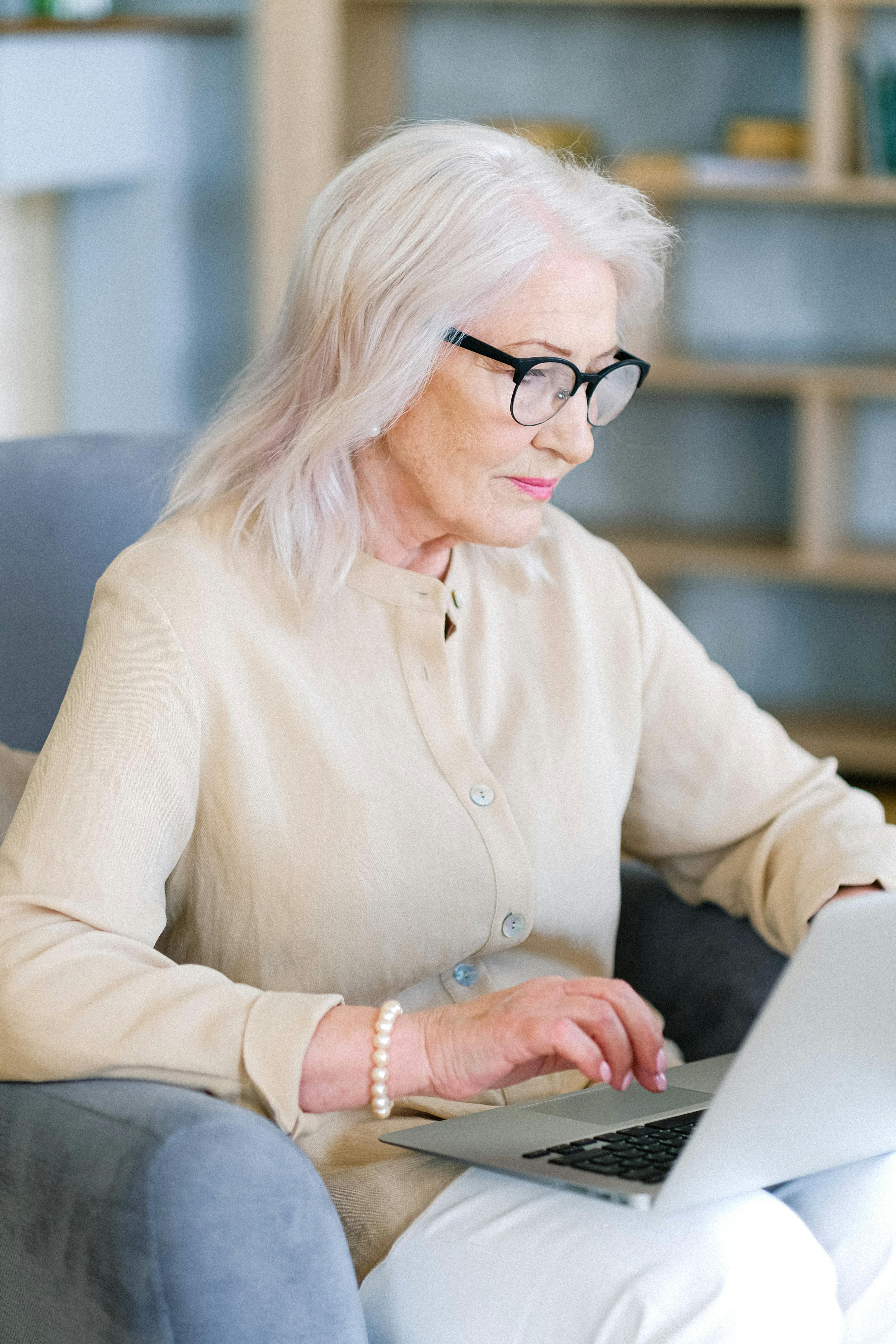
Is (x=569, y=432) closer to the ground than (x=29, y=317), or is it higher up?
higher up

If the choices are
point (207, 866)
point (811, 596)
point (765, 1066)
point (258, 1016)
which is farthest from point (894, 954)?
point (811, 596)

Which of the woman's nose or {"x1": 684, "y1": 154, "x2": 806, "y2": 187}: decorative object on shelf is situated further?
{"x1": 684, "y1": 154, "x2": 806, "y2": 187}: decorative object on shelf

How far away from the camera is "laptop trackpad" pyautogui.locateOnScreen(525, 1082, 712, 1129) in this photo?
1.17m

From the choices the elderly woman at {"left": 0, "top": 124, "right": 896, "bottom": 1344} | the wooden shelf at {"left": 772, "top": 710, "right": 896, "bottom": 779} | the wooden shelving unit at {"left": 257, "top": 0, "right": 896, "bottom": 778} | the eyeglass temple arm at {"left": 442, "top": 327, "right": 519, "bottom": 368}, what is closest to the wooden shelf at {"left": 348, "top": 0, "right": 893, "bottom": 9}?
the wooden shelving unit at {"left": 257, "top": 0, "right": 896, "bottom": 778}

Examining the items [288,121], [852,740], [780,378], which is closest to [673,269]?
[780,378]

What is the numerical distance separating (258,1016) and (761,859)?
0.57 meters

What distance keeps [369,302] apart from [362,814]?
0.39 m

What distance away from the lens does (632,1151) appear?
1.09 meters

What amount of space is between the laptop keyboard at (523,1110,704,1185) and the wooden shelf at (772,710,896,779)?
2.51m

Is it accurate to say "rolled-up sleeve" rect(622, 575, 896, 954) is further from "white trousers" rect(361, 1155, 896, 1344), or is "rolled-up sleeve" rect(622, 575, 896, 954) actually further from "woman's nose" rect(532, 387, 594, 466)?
"white trousers" rect(361, 1155, 896, 1344)

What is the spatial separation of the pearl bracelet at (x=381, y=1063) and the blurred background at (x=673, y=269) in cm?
262

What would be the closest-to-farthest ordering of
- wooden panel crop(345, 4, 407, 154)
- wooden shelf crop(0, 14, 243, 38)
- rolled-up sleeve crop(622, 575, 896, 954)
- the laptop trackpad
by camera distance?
1. the laptop trackpad
2. rolled-up sleeve crop(622, 575, 896, 954)
3. wooden shelf crop(0, 14, 243, 38)
4. wooden panel crop(345, 4, 407, 154)

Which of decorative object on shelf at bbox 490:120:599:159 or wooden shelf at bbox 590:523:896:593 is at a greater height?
decorative object on shelf at bbox 490:120:599:159

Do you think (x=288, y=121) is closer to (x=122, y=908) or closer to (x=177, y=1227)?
(x=122, y=908)
